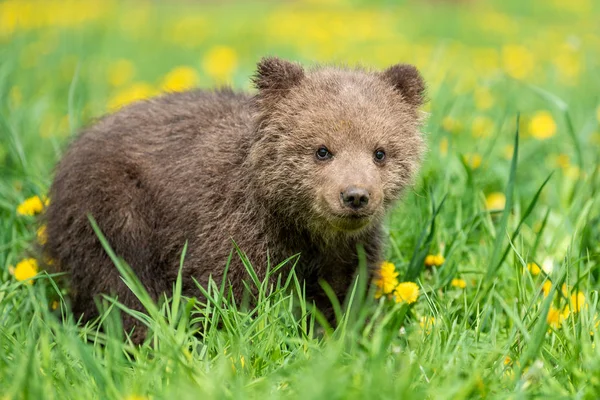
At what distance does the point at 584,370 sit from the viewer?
3.17m

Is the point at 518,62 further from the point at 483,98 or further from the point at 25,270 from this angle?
the point at 25,270

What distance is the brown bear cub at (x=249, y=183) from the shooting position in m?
3.95

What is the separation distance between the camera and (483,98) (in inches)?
299

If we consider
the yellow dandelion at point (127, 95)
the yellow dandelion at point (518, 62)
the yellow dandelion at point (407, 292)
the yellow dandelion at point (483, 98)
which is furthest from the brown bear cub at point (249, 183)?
the yellow dandelion at point (518, 62)

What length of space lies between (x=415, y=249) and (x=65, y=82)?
16.0 ft

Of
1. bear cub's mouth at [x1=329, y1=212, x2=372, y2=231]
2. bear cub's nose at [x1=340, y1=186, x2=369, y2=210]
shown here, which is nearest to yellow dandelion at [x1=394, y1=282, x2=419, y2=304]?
bear cub's mouth at [x1=329, y1=212, x2=372, y2=231]

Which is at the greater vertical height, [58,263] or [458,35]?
[458,35]

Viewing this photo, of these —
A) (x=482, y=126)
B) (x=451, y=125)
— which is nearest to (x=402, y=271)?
(x=451, y=125)

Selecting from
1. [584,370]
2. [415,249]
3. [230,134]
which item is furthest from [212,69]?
[584,370]

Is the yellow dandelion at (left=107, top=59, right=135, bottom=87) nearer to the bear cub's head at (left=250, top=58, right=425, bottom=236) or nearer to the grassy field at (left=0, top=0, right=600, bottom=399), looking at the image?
the grassy field at (left=0, top=0, right=600, bottom=399)

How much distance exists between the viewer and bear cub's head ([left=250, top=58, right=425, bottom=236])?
383cm

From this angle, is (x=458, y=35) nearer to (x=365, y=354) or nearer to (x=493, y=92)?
(x=493, y=92)

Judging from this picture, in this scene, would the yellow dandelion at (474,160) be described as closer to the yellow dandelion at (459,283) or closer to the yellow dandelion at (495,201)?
the yellow dandelion at (495,201)

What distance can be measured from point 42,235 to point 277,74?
170 centimetres
